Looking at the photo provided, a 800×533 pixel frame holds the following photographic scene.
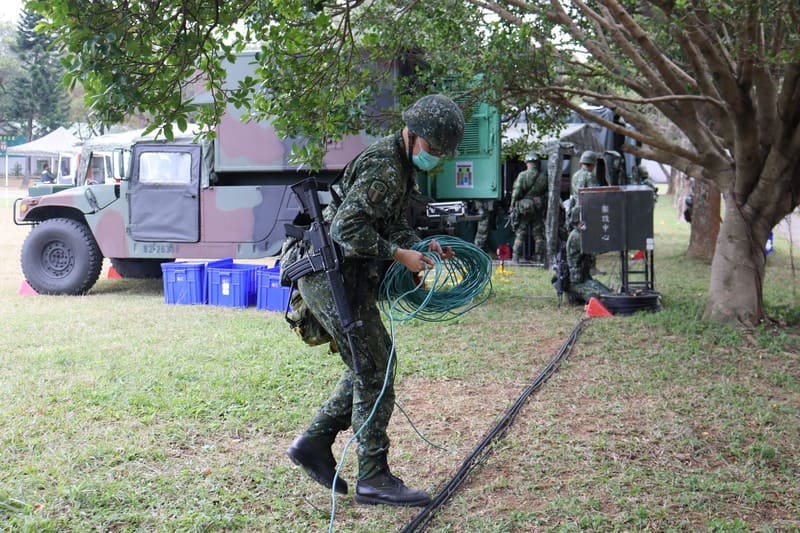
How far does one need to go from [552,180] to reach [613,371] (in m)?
5.97

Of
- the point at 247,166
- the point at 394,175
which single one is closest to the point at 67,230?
the point at 247,166

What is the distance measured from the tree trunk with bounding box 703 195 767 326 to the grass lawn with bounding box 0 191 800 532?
1.03 feet

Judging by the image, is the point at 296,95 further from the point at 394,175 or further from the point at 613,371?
the point at 613,371

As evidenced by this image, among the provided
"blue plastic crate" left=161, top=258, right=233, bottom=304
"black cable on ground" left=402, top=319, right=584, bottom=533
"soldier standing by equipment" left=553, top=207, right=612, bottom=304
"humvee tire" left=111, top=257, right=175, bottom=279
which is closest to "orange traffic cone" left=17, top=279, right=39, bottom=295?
"humvee tire" left=111, top=257, right=175, bottom=279

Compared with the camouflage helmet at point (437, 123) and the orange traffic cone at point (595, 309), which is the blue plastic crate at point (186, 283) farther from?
the camouflage helmet at point (437, 123)

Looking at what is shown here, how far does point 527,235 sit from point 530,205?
83 centimetres

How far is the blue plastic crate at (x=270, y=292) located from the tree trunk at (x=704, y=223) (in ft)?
28.7

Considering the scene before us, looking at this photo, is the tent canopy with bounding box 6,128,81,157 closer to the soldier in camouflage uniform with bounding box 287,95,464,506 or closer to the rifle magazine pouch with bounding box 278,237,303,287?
the rifle magazine pouch with bounding box 278,237,303,287

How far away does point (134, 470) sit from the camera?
4129 mm

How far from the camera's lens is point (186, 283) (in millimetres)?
9758

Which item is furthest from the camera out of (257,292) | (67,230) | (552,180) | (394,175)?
(552,180)

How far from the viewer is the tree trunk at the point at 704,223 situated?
1465cm

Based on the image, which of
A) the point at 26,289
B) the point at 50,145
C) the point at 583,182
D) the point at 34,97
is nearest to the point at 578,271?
the point at 583,182

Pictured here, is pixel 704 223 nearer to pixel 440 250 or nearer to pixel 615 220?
pixel 615 220
